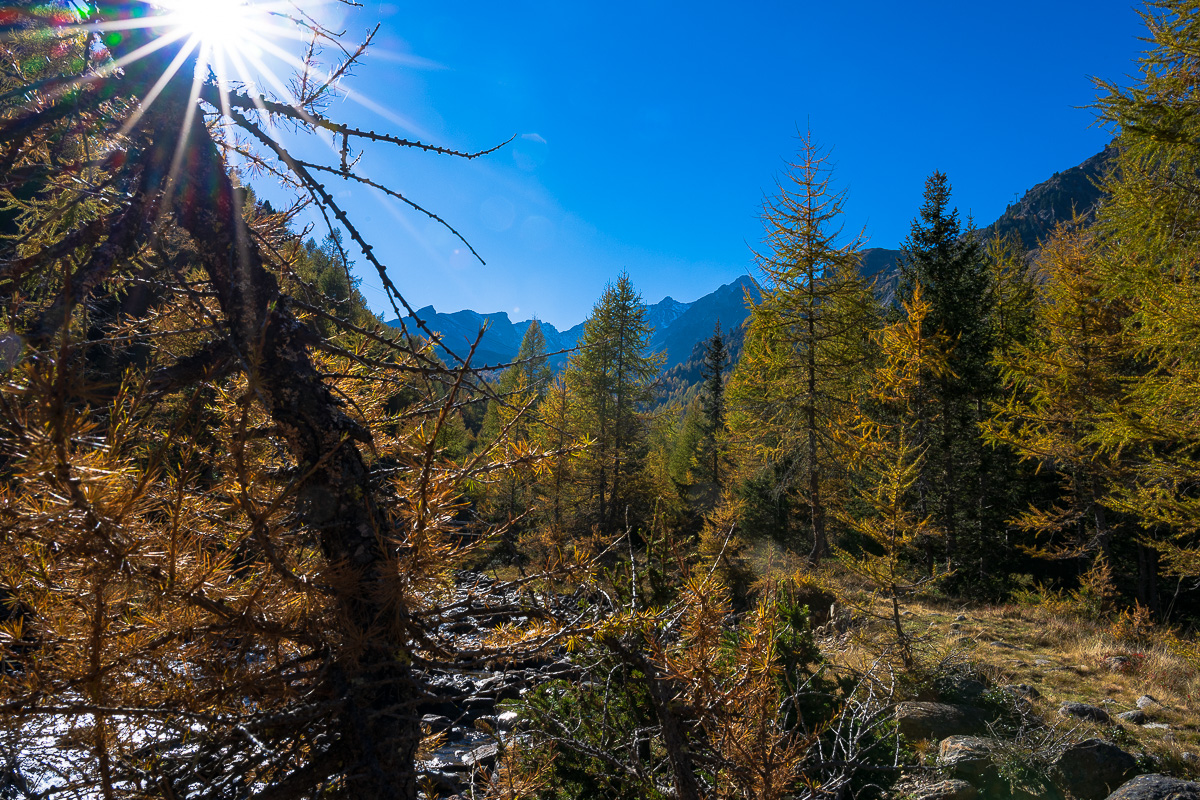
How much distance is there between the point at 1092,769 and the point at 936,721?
1337 millimetres

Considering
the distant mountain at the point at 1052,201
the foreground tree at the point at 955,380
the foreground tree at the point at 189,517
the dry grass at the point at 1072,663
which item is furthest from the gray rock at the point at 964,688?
the distant mountain at the point at 1052,201

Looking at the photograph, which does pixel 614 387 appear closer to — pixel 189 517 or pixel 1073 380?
pixel 1073 380

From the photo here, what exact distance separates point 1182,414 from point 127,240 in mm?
11798

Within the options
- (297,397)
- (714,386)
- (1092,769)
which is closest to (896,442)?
(1092,769)

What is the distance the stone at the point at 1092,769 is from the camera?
4.72m

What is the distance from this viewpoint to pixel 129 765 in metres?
1.04

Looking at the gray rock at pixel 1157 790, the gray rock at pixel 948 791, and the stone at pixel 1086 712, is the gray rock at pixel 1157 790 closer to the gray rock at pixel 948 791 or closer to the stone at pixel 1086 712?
the gray rock at pixel 948 791

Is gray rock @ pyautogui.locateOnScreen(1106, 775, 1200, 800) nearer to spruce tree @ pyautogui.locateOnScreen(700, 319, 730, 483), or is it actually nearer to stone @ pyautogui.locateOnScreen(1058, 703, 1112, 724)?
stone @ pyautogui.locateOnScreen(1058, 703, 1112, 724)

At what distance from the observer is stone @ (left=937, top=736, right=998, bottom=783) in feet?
15.9

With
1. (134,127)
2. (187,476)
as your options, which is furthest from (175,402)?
(187,476)

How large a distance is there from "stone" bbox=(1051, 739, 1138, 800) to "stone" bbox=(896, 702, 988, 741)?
74 centimetres

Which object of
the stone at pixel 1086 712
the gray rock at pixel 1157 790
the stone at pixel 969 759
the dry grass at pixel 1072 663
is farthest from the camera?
the stone at pixel 1086 712

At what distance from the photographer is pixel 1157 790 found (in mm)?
4203

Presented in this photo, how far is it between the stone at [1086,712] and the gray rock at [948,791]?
242 cm
